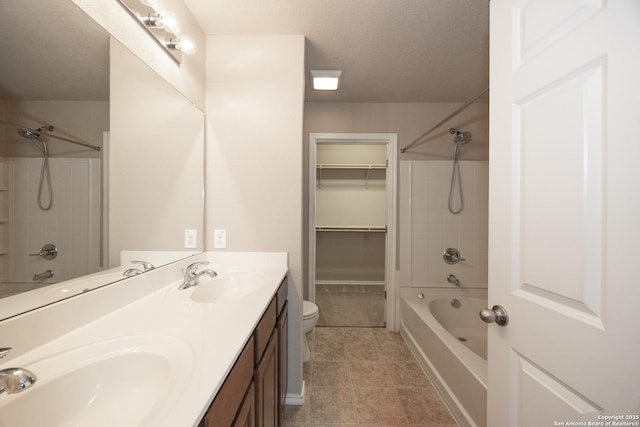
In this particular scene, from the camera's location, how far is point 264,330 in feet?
3.17

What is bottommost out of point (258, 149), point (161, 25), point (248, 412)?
point (248, 412)

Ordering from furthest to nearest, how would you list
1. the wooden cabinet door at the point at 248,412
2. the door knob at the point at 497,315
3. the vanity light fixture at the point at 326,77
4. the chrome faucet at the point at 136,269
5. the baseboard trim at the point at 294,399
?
1. the vanity light fixture at the point at 326,77
2. the baseboard trim at the point at 294,399
3. the chrome faucet at the point at 136,269
4. the door knob at the point at 497,315
5. the wooden cabinet door at the point at 248,412

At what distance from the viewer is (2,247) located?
59 centimetres

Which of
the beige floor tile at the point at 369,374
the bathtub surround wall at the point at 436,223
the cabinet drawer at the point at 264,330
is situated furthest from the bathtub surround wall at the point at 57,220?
the bathtub surround wall at the point at 436,223

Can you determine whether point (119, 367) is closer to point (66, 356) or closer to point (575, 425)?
point (66, 356)

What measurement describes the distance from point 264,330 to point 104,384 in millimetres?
501

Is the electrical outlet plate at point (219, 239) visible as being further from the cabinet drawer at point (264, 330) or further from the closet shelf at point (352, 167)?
the closet shelf at point (352, 167)

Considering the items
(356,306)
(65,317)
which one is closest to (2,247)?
(65,317)

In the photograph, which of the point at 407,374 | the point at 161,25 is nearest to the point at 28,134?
the point at 161,25

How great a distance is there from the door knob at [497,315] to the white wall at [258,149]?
1.04 metres

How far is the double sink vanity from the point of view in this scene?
19.1 inches

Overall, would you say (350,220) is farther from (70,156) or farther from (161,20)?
(70,156)

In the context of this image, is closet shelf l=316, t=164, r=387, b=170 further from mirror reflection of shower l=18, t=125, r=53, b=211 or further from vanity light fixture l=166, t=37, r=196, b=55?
mirror reflection of shower l=18, t=125, r=53, b=211

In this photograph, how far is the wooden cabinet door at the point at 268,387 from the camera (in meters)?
0.88
